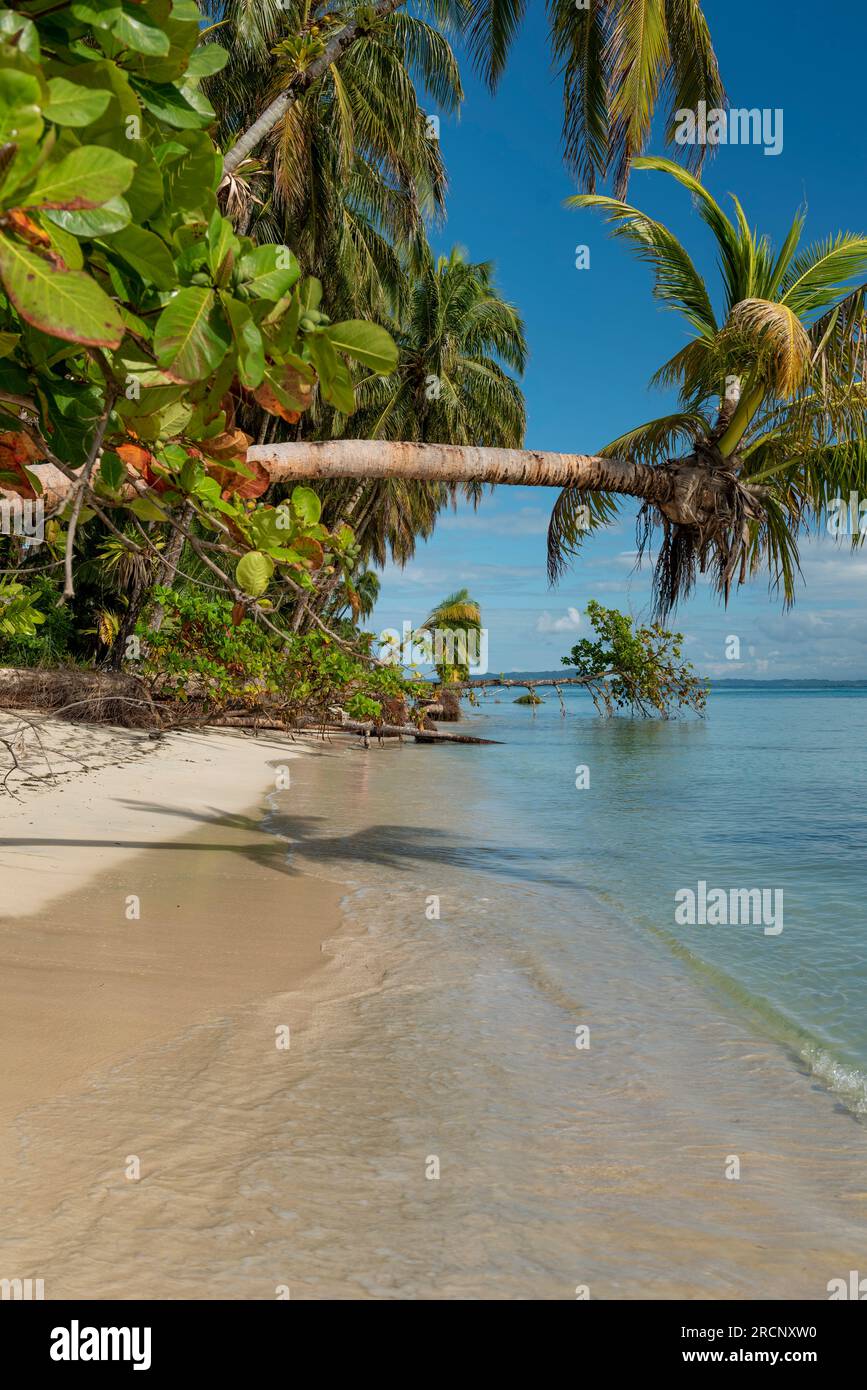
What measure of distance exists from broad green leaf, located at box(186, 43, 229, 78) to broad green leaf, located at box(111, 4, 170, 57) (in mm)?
193

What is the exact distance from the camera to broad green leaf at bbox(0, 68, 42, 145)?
1.06 meters

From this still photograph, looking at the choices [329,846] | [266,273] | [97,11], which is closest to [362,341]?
[266,273]

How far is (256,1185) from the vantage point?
257 centimetres

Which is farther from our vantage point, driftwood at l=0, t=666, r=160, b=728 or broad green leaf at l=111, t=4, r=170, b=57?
driftwood at l=0, t=666, r=160, b=728

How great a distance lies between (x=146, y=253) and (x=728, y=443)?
582cm

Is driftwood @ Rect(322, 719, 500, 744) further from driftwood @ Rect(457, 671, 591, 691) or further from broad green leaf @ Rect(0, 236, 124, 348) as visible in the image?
broad green leaf @ Rect(0, 236, 124, 348)

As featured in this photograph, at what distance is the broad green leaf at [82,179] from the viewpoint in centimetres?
115

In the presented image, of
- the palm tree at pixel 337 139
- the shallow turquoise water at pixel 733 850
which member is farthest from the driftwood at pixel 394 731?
the palm tree at pixel 337 139

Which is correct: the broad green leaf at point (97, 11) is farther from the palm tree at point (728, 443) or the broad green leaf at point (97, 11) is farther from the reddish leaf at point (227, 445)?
the palm tree at point (728, 443)

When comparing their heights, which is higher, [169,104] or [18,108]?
[169,104]

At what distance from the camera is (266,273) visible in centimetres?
154

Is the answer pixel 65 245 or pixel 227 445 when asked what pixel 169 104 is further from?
pixel 227 445

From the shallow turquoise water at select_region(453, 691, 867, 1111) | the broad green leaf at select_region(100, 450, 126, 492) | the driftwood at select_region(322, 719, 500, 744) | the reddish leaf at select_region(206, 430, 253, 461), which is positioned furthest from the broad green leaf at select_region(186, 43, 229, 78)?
the driftwood at select_region(322, 719, 500, 744)
